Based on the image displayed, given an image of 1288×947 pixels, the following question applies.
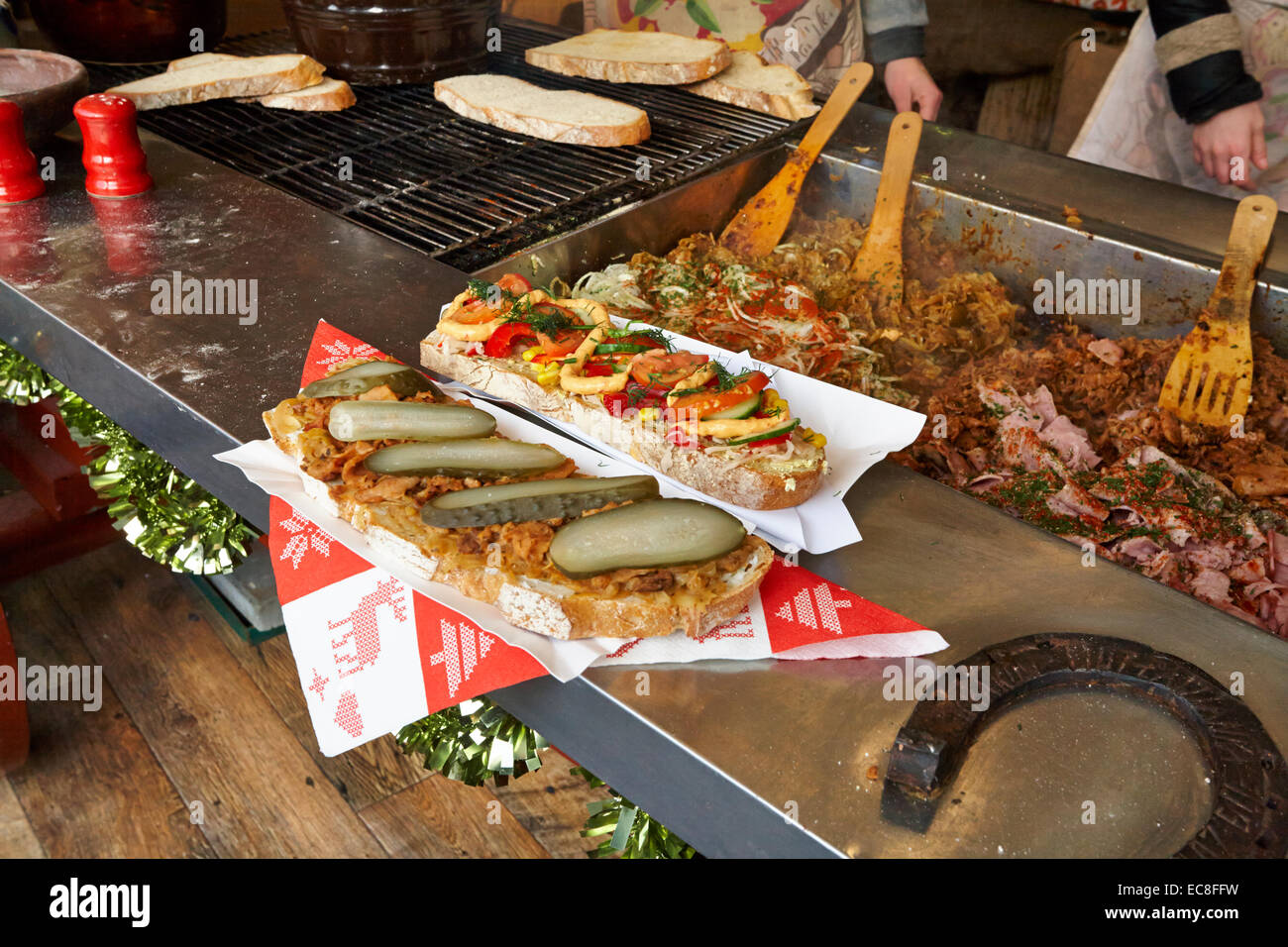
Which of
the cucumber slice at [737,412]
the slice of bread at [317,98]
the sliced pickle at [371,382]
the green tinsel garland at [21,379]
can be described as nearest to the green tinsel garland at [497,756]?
the sliced pickle at [371,382]

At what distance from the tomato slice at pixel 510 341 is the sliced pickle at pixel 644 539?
677mm

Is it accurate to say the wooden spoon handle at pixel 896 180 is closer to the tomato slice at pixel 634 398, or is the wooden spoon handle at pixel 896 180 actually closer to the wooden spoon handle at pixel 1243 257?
the wooden spoon handle at pixel 1243 257

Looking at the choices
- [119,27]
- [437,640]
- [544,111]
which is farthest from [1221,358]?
[119,27]

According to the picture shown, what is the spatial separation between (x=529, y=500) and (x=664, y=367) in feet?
1.58

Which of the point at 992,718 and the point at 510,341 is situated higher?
the point at 510,341

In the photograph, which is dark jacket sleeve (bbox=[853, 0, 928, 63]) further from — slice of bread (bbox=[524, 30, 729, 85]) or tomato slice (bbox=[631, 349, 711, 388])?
tomato slice (bbox=[631, 349, 711, 388])

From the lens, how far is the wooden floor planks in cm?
305

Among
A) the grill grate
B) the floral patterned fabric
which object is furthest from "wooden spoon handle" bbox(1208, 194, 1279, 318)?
the floral patterned fabric

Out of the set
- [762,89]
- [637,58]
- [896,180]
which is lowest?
[896,180]

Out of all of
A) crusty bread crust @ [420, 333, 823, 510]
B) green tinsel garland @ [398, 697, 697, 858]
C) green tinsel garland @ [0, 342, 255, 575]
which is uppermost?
crusty bread crust @ [420, 333, 823, 510]

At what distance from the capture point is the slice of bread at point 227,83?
3385 millimetres

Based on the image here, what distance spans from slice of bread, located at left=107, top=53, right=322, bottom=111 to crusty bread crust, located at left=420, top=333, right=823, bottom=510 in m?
1.83

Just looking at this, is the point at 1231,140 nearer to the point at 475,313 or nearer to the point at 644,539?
the point at 475,313

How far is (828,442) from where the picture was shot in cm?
192
